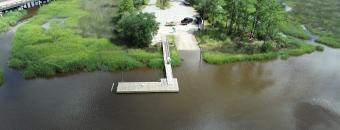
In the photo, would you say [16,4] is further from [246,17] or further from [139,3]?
[246,17]

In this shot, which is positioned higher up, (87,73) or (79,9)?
(79,9)

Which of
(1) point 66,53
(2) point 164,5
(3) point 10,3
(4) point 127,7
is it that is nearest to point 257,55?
→ (4) point 127,7

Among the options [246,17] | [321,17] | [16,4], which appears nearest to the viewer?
[246,17]

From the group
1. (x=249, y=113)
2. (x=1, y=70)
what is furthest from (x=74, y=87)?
(x=249, y=113)

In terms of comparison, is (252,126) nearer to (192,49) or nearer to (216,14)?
(192,49)

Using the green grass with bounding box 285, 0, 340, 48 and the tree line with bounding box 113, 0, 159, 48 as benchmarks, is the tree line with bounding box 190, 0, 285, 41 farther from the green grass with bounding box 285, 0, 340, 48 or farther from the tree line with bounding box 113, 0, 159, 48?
the tree line with bounding box 113, 0, 159, 48

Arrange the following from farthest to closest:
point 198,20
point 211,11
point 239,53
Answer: point 198,20 → point 211,11 → point 239,53

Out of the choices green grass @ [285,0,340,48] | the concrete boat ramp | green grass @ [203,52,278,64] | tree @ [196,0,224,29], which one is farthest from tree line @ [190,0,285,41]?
the concrete boat ramp
